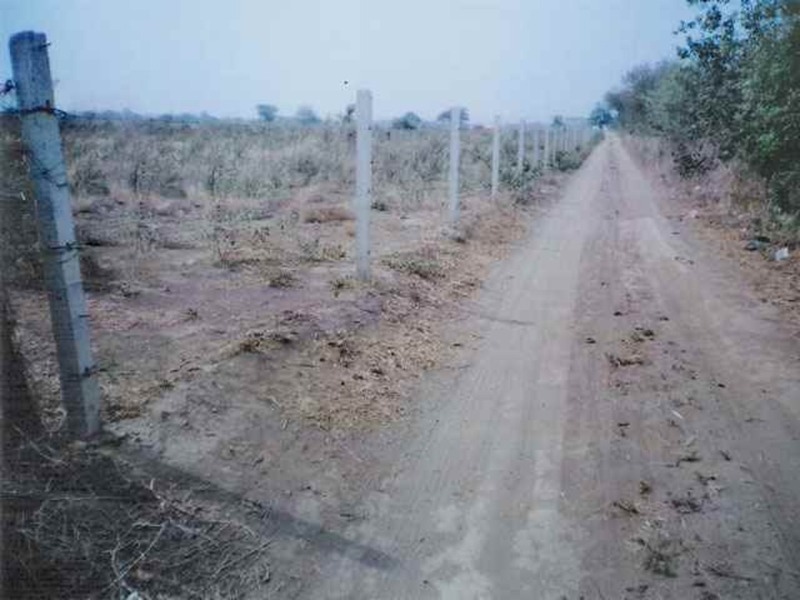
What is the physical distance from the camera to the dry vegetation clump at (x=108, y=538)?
2.88 metres

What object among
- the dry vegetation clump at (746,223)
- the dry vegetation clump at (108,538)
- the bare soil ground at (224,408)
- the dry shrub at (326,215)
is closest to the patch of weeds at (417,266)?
the bare soil ground at (224,408)

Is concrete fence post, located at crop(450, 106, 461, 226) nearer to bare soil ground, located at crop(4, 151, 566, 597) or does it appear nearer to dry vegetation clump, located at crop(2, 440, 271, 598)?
bare soil ground, located at crop(4, 151, 566, 597)

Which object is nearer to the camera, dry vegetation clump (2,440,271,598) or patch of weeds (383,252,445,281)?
dry vegetation clump (2,440,271,598)

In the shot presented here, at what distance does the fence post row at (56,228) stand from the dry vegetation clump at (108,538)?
14.4 inches

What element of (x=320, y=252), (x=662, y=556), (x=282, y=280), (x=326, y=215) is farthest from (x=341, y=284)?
(x=326, y=215)

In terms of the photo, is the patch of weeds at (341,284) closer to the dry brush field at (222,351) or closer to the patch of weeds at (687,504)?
the dry brush field at (222,351)

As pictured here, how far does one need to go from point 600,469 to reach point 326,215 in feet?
31.8

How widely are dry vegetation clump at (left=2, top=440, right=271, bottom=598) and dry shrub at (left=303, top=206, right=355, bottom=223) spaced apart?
9.40 meters

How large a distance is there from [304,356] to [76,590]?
2.82m

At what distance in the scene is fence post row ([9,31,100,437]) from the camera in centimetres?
325

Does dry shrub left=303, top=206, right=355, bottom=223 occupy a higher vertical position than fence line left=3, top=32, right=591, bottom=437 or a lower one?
lower

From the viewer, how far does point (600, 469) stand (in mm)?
4012

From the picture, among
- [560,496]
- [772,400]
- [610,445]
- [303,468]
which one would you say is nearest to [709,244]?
[772,400]

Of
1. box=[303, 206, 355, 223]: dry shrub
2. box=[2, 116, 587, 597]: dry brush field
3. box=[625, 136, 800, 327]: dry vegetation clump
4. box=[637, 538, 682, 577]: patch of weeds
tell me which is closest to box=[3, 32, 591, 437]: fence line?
box=[2, 116, 587, 597]: dry brush field
